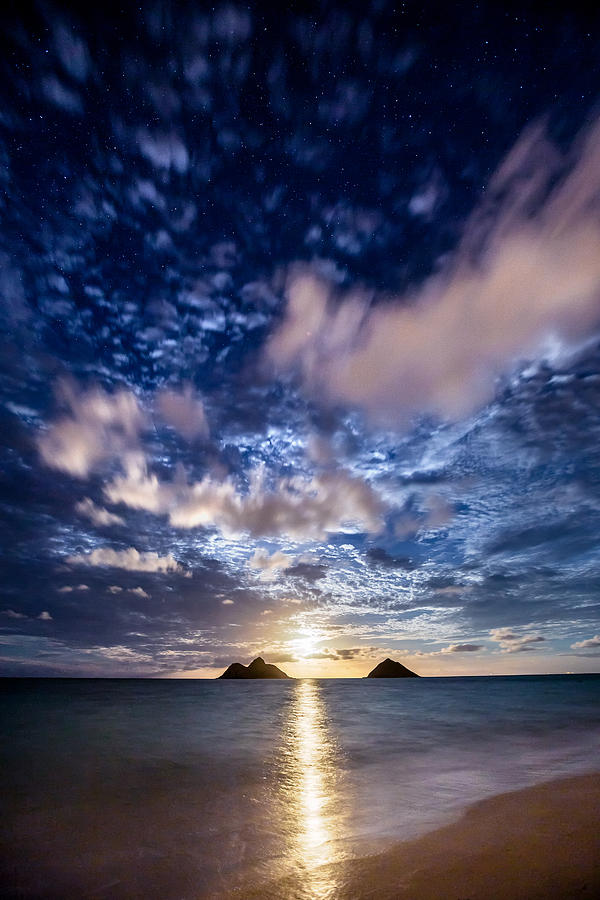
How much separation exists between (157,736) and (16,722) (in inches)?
641

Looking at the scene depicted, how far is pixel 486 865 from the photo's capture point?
532cm

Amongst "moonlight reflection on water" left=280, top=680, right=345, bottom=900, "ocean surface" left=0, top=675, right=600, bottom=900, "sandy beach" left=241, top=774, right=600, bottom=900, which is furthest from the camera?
"ocean surface" left=0, top=675, right=600, bottom=900

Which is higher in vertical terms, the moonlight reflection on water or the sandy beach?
the sandy beach

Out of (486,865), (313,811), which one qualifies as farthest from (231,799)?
(486,865)

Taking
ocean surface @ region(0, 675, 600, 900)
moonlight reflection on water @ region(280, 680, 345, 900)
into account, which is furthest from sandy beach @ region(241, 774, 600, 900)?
ocean surface @ region(0, 675, 600, 900)

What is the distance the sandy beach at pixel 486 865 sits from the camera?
4656 mm

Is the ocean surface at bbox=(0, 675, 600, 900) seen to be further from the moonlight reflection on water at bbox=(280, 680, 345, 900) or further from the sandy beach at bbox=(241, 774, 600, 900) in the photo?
the sandy beach at bbox=(241, 774, 600, 900)

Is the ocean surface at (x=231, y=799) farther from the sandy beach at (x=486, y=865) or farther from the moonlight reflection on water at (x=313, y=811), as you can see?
the sandy beach at (x=486, y=865)

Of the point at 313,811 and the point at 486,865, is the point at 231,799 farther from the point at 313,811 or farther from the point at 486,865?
the point at 486,865

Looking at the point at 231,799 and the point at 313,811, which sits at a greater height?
the point at 313,811

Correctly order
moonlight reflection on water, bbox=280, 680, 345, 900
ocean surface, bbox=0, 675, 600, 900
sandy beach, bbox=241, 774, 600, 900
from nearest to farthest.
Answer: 1. sandy beach, bbox=241, 774, 600, 900
2. moonlight reflection on water, bbox=280, 680, 345, 900
3. ocean surface, bbox=0, 675, 600, 900

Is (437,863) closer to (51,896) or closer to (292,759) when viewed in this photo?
(51,896)

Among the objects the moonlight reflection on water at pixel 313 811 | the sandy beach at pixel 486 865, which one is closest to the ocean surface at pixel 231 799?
the moonlight reflection on water at pixel 313 811

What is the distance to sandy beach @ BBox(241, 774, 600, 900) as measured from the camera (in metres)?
4.66
